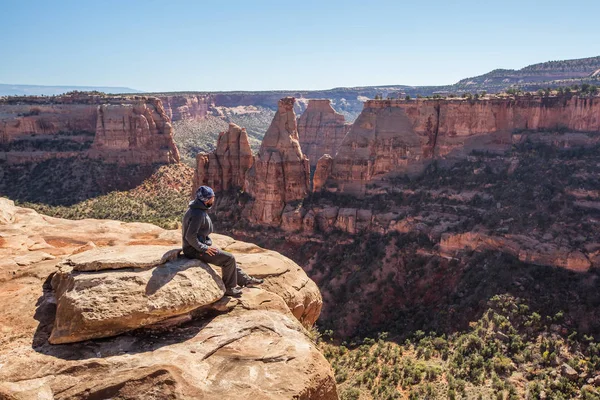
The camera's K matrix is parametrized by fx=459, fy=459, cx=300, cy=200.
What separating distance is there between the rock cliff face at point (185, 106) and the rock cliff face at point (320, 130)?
58339 mm

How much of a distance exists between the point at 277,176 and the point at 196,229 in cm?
4521

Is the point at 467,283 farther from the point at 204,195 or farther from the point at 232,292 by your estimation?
the point at 204,195

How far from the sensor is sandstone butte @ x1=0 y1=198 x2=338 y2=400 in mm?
8305

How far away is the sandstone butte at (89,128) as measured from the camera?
289ft

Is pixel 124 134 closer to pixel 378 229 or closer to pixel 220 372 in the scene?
pixel 378 229

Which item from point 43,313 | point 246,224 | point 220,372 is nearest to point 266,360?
point 220,372

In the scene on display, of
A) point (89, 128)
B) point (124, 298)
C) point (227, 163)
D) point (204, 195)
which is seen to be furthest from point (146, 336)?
point (89, 128)

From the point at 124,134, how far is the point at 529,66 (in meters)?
107

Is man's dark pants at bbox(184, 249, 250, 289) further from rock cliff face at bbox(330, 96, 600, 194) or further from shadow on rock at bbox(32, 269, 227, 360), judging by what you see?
rock cliff face at bbox(330, 96, 600, 194)

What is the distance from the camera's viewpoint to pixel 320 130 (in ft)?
342

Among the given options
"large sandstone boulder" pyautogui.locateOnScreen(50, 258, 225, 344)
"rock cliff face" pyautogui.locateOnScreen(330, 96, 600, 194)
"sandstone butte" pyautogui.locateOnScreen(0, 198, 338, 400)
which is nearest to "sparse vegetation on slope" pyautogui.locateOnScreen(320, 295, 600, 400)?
"sandstone butte" pyautogui.locateOnScreen(0, 198, 338, 400)

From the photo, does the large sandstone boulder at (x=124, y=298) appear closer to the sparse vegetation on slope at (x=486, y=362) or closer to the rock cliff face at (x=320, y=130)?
the sparse vegetation on slope at (x=486, y=362)

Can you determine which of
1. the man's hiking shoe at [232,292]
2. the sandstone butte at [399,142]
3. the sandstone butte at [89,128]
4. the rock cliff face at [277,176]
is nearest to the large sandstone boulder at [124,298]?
the man's hiking shoe at [232,292]

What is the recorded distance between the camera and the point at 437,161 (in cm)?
5653
